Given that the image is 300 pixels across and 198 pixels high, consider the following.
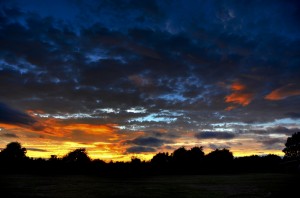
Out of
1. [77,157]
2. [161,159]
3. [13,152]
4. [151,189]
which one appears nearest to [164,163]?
[161,159]

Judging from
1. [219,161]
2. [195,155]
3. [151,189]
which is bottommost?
[151,189]

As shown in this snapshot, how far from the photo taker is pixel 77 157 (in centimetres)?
15638

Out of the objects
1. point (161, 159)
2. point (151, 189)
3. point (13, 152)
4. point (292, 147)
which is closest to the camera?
point (151, 189)

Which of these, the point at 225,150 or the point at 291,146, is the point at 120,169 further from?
the point at 291,146

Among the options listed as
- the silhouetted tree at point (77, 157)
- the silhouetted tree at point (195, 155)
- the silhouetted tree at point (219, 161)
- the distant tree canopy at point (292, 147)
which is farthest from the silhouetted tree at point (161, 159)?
the distant tree canopy at point (292, 147)

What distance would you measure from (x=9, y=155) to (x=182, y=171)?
317 feet

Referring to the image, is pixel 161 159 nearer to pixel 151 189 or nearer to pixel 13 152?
pixel 13 152

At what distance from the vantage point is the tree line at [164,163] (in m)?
129

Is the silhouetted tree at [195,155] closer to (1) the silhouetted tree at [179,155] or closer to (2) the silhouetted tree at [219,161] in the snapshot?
(1) the silhouetted tree at [179,155]

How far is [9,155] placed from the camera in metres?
154

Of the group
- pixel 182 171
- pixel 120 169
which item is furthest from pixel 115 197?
pixel 182 171

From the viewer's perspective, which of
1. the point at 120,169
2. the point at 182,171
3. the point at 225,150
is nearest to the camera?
the point at 120,169

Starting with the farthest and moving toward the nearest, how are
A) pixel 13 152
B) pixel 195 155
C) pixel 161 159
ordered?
pixel 195 155, pixel 161 159, pixel 13 152

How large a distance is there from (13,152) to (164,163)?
86187mm
